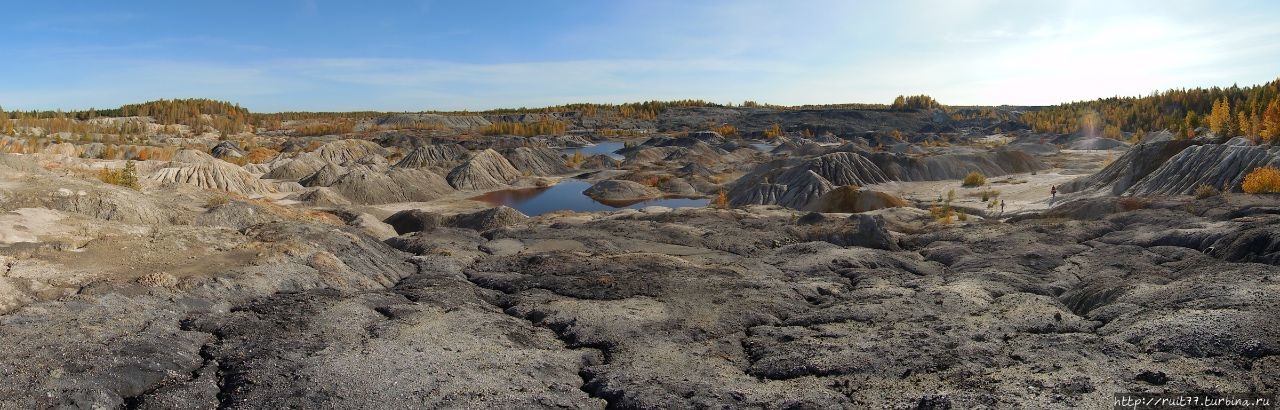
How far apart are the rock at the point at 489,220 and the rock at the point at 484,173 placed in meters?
32.0

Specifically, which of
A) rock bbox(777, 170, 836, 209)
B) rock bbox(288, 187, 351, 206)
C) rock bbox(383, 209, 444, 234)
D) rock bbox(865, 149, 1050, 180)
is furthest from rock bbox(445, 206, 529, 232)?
rock bbox(865, 149, 1050, 180)

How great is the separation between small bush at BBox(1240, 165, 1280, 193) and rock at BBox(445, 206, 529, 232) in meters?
38.0

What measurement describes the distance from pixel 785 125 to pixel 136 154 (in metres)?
132

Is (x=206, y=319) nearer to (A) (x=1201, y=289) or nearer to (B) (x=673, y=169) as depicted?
(A) (x=1201, y=289)

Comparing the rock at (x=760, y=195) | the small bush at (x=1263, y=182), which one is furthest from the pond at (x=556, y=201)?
the small bush at (x=1263, y=182)

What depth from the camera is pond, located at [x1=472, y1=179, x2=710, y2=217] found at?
6238cm

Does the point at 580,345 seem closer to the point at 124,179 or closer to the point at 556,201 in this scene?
the point at 124,179

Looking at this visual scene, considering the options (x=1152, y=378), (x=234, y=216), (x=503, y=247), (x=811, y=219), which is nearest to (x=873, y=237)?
(x=811, y=219)

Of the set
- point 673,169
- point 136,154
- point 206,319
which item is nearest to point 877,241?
point 206,319

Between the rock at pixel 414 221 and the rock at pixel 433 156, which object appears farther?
the rock at pixel 433 156

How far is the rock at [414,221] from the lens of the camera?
42.4 meters

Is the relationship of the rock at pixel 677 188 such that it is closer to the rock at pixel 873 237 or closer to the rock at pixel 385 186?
the rock at pixel 385 186

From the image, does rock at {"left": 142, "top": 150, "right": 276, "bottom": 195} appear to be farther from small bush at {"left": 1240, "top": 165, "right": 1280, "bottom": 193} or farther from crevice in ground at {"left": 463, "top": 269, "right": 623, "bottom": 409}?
small bush at {"left": 1240, "top": 165, "right": 1280, "bottom": 193}

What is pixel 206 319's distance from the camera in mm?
15297
